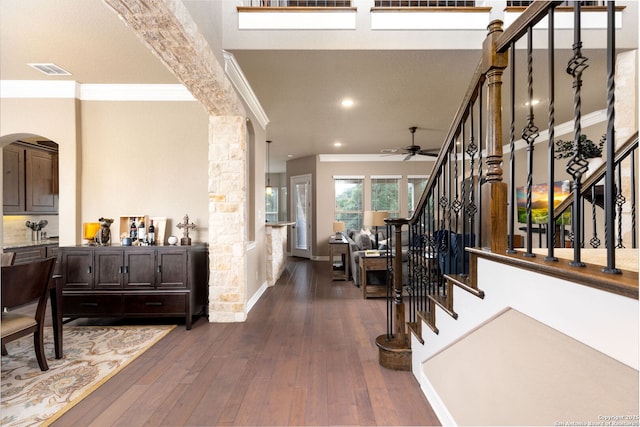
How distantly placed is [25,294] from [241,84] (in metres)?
2.86

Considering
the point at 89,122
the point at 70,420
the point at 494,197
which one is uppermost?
the point at 89,122

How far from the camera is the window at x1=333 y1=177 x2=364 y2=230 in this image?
846 centimetres

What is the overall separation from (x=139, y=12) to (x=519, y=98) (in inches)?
189

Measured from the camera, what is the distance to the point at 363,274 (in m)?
4.56

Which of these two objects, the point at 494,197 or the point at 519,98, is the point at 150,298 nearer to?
the point at 494,197

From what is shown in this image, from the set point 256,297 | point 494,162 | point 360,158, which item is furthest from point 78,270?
point 360,158

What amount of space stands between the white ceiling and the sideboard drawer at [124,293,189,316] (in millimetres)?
2566

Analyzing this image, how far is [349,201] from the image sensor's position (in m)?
8.51

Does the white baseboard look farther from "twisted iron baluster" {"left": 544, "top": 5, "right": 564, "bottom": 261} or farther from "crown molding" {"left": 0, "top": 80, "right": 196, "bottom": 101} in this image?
"twisted iron baluster" {"left": 544, "top": 5, "right": 564, "bottom": 261}

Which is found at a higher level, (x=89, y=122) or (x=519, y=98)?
(x=519, y=98)

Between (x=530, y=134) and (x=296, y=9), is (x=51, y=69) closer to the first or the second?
(x=296, y=9)

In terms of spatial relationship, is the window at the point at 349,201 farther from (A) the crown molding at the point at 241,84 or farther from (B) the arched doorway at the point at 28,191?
(B) the arched doorway at the point at 28,191

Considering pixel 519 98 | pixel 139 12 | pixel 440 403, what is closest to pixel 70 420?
pixel 440 403

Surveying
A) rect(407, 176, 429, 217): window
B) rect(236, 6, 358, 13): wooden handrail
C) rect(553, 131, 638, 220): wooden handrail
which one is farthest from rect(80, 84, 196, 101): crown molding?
rect(407, 176, 429, 217): window
